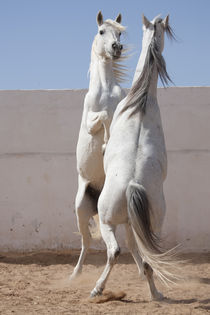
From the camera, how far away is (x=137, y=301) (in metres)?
4.23

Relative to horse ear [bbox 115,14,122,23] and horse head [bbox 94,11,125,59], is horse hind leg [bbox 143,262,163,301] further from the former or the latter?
horse ear [bbox 115,14,122,23]

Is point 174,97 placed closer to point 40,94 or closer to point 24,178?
point 40,94

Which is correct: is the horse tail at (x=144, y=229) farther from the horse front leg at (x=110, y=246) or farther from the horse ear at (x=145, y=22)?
the horse ear at (x=145, y=22)

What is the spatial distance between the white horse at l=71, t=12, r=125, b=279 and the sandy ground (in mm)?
509

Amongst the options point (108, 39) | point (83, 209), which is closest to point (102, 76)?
A: point (108, 39)

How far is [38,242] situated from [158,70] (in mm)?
3790

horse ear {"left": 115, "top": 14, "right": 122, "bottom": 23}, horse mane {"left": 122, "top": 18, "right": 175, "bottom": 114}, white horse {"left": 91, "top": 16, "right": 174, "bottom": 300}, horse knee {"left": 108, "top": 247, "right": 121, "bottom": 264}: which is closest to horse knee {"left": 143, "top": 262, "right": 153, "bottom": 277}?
white horse {"left": 91, "top": 16, "right": 174, "bottom": 300}

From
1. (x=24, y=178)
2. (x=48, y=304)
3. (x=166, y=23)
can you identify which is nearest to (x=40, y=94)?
(x=24, y=178)

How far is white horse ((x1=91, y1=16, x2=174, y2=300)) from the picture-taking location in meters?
3.88

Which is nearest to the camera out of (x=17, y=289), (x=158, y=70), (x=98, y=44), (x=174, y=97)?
(x=158, y=70)

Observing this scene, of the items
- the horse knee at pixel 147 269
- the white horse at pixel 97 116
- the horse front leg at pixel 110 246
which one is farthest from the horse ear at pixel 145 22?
the horse knee at pixel 147 269

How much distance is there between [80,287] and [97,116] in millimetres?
1780

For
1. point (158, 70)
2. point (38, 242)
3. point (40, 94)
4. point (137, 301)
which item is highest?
point (158, 70)

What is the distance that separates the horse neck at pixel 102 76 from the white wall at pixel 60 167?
5.23ft
